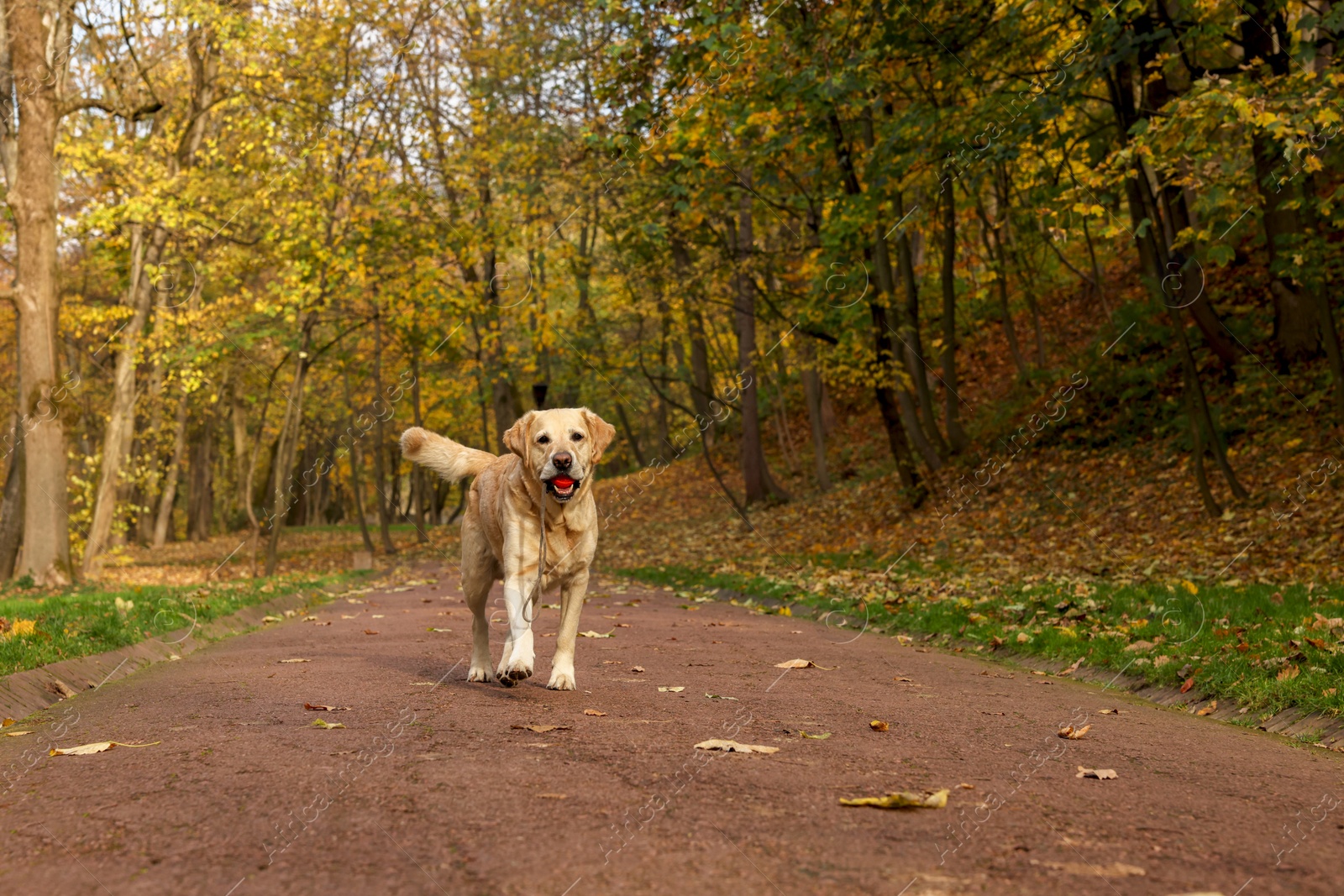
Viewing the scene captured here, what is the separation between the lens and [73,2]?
1784cm

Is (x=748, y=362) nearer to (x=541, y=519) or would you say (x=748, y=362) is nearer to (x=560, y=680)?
(x=560, y=680)

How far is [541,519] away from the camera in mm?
6129

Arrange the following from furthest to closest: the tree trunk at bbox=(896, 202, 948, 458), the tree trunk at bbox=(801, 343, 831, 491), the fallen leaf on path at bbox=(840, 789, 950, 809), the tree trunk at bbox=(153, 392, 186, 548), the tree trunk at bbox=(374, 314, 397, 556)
A: the tree trunk at bbox=(153, 392, 186, 548) < the tree trunk at bbox=(801, 343, 831, 491) < the tree trunk at bbox=(374, 314, 397, 556) < the tree trunk at bbox=(896, 202, 948, 458) < the fallen leaf on path at bbox=(840, 789, 950, 809)

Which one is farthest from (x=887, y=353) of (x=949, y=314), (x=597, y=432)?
(x=597, y=432)

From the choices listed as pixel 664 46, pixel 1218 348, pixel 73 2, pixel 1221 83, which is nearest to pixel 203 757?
pixel 1221 83

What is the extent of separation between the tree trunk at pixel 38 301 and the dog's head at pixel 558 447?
13.1 m

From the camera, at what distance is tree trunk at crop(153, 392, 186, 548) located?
34.8 metres

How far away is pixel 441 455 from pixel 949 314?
16.4 metres

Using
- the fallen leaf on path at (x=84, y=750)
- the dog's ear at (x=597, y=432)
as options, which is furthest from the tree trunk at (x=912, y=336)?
the fallen leaf on path at (x=84, y=750)

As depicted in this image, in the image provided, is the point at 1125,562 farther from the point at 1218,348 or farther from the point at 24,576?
the point at 24,576

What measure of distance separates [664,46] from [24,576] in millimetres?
12160

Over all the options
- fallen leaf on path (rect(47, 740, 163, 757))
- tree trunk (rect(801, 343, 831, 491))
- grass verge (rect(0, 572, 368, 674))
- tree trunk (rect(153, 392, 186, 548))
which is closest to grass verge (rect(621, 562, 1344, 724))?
fallen leaf on path (rect(47, 740, 163, 757))

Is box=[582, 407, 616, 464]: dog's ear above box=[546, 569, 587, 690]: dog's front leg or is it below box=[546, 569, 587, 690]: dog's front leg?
above

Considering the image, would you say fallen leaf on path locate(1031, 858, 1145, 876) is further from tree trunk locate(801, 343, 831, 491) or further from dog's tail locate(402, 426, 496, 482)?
tree trunk locate(801, 343, 831, 491)
